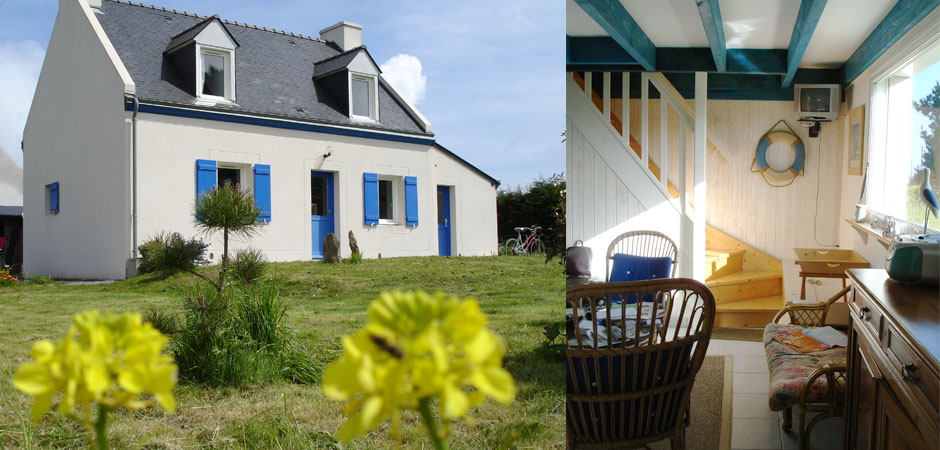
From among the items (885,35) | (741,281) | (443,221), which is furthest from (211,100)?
(885,35)

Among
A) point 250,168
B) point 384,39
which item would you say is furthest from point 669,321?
point 250,168

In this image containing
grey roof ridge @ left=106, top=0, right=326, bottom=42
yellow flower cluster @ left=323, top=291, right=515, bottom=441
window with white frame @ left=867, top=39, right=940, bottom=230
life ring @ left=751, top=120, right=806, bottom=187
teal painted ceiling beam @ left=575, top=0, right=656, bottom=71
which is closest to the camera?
yellow flower cluster @ left=323, top=291, right=515, bottom=441

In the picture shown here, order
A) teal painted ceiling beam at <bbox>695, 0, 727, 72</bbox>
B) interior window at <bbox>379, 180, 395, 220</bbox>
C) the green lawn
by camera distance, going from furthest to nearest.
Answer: teal painted ceiling beam at <bbox>695, 0, 727, 72</bbox>, interior window at <bbox>379, 180, 395, 220</bbox>, the green lawn

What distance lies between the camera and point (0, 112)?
129 centimetres

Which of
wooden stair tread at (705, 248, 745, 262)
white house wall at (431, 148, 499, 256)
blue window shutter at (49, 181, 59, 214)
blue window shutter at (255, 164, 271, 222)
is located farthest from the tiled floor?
blue window shutter at (49, 181, 59, 214)

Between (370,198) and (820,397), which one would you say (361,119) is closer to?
(370,198)

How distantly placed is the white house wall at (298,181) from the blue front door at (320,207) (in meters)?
0.01

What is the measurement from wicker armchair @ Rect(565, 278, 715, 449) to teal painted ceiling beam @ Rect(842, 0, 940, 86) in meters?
1.73

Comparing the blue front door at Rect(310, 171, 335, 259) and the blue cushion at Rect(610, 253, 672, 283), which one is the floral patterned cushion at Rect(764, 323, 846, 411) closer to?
the blue cushion at Rect(610, 253, 672, 283)

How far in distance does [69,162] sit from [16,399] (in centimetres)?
47

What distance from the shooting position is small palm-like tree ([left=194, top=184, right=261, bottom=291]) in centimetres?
140

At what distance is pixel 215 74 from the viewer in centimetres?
143

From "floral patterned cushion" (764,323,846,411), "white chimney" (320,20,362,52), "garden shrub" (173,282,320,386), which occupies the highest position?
"white chimney" (320,20,362,52)

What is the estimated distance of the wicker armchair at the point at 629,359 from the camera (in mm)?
2086
